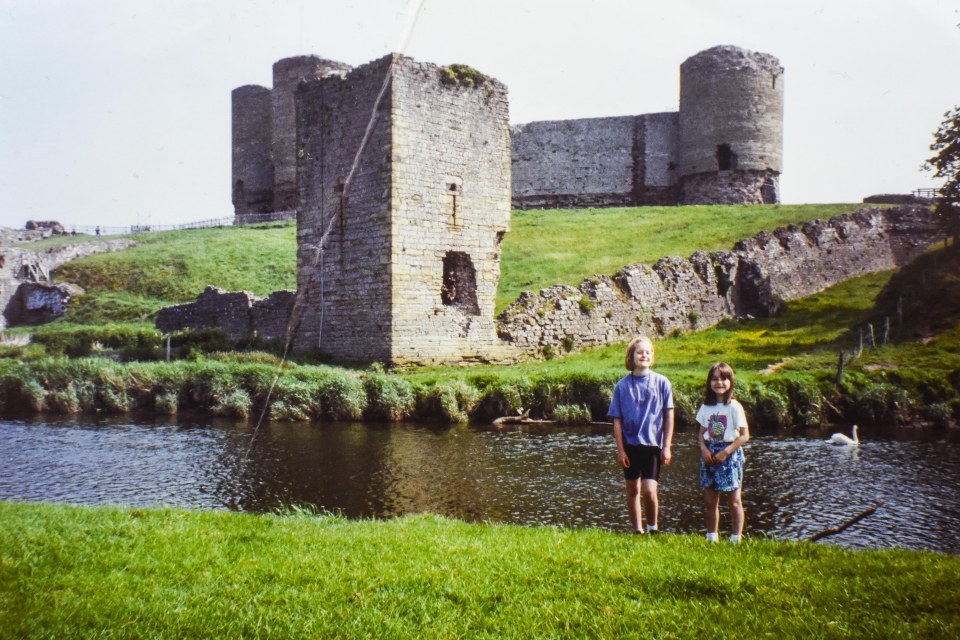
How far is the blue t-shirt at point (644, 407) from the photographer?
246 inches

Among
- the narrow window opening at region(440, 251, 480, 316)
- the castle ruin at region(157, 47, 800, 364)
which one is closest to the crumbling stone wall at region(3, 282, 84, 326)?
the castle ruin at region(157, 47, 800, 364)

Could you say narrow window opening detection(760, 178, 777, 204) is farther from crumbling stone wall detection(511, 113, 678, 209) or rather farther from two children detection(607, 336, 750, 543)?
two children detection(607, 336, 750, 543)

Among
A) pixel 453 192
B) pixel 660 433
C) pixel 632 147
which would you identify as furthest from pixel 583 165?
pixel 660 433

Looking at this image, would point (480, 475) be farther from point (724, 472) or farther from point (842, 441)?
point (842, 441)

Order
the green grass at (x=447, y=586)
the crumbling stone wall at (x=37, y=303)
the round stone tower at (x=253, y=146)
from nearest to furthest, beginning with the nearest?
the green grass at (x=447, y=586), the crumbling stone wall at (x=37, y=303), the round stone tower at (x=253, y=146)

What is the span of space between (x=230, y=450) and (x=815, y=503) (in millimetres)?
7796

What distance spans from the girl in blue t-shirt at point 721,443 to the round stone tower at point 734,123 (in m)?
35.1

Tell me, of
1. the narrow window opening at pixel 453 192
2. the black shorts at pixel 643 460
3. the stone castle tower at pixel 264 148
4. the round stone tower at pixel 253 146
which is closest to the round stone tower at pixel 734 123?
the stone castle tower at pixel 264 148

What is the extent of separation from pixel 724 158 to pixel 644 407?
36100mm

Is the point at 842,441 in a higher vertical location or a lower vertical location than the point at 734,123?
lower

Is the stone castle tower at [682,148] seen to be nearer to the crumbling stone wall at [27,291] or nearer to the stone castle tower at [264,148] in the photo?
the stone castle tower at [264,148]

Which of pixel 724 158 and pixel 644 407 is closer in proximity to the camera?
pixel 644 407

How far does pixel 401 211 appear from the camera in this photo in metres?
17.7

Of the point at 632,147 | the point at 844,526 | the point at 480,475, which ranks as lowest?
the point at 480,475
